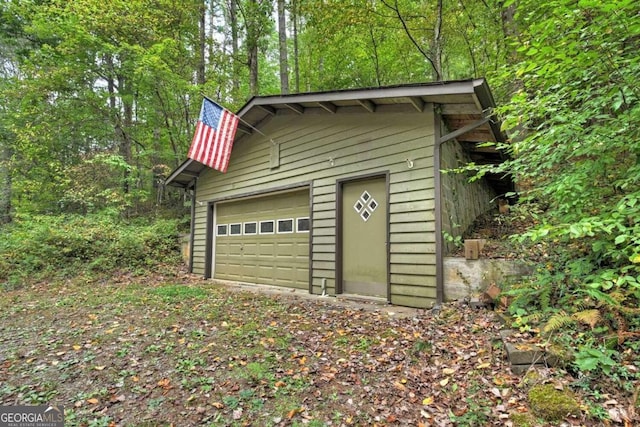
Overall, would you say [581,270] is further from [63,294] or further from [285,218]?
[63,294]

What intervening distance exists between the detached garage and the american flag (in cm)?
80

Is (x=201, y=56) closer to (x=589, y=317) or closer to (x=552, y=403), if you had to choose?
(x=589, y=317)

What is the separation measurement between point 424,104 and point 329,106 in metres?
1.82

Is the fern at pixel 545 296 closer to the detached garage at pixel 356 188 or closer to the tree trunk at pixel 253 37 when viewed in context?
the detached garage at pixel 356 188

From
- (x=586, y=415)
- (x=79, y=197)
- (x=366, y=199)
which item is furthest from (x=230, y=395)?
(x=79, y=197)

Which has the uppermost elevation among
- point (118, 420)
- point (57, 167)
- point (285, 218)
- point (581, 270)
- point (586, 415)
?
point (57, 167)

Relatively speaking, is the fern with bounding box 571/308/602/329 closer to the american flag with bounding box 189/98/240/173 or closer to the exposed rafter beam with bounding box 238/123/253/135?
the american flag with bounding box 189/98/240/173

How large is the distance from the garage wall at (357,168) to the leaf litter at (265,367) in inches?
36.0

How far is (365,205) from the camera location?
19.0 ft

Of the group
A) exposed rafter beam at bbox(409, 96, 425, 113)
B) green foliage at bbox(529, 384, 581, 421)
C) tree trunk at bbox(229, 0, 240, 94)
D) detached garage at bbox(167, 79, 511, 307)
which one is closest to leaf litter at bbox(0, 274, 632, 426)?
green foliage at bbox(529, 384, 581, 421)

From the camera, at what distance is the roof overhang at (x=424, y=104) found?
449 cm

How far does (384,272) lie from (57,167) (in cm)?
1272

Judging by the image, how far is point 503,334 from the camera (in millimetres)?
3002

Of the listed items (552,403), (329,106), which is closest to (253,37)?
(329,106)
